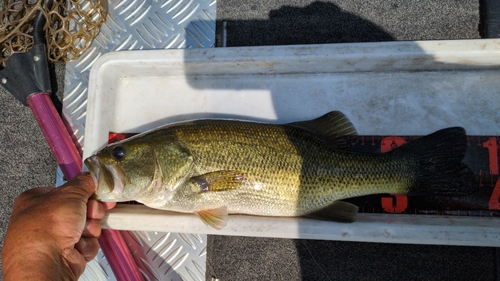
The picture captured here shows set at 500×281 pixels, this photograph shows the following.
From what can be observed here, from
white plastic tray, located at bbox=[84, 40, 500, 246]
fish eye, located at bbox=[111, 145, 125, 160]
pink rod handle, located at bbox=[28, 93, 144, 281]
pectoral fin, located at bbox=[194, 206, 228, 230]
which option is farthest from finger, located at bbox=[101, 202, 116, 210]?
pectoral fin, located at bbox=[194, 206, 228, 230]

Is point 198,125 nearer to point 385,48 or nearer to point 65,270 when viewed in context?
point 65,270

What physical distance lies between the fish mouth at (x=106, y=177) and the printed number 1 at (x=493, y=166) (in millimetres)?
2421

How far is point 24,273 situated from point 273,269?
168 centimetres

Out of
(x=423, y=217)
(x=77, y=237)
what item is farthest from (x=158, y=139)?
(x=423, y=217)

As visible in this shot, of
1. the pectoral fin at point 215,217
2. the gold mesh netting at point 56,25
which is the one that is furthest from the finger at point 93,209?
the gold mesh netting at point 56,25

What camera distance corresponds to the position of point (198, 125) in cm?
213

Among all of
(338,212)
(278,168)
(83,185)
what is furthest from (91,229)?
(338,212)

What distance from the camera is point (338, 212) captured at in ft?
6.93

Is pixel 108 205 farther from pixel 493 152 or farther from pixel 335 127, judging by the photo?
pixel 493 152

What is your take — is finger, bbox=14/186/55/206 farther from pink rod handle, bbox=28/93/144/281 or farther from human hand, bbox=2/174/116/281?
pink rod handle, bbox=28/93/144/281

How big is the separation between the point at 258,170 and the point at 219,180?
9.4 inches

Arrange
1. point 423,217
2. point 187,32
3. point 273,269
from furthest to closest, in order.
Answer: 1. point 187,32
2. point 273,269
3. point 423,217

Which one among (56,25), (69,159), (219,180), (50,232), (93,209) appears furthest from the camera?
(56,25)

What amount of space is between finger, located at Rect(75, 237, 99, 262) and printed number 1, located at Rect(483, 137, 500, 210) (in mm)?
2675
